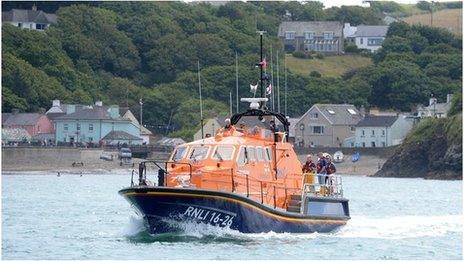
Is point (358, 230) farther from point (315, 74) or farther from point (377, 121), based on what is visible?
point (315, 74)

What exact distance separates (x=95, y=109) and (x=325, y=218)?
89050 mm

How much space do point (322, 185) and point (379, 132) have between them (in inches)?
3429

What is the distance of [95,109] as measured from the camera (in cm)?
12331

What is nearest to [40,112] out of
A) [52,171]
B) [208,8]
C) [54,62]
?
[54,62]

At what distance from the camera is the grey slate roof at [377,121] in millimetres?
121681

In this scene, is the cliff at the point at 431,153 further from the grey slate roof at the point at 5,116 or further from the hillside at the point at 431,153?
the grey slate roof at the point at 5,116

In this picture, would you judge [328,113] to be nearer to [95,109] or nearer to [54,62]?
[95,109]

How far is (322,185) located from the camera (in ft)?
115

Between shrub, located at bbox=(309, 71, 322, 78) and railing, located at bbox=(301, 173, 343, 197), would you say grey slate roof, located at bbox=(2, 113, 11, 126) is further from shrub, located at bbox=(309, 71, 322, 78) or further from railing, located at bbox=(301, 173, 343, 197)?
railing, located at bbox=(301, 173, 343, 197)

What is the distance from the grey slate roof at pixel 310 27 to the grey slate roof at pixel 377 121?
61.2m

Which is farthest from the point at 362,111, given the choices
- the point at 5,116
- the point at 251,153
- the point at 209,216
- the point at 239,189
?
the point at 209,216

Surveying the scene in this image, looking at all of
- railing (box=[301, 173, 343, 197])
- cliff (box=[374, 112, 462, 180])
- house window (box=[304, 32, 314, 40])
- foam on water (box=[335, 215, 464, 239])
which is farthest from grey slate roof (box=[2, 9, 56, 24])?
railing (box=[301, 173, 343, 197])

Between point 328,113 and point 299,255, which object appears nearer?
point 299,255

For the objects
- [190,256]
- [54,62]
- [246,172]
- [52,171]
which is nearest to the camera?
[190,256]
